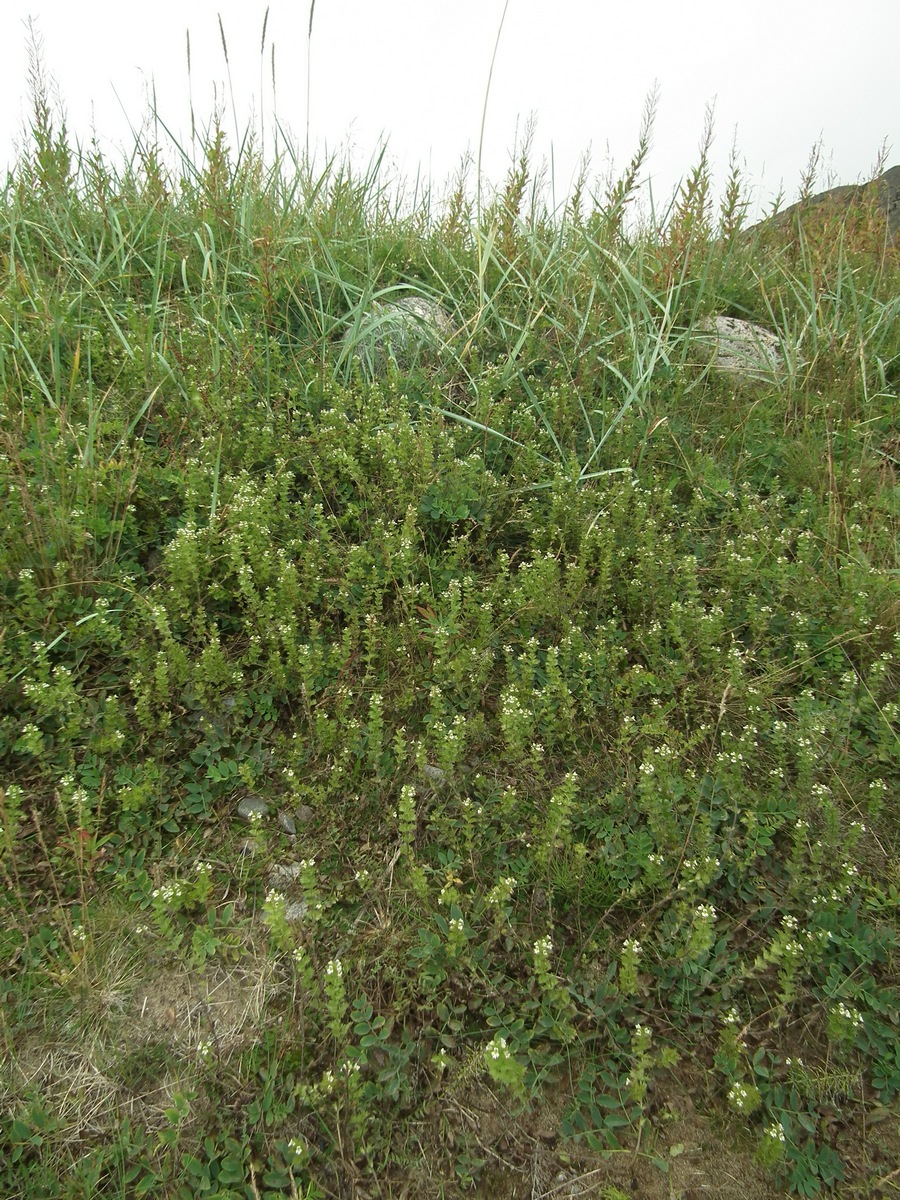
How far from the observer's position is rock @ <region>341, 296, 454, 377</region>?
14.4 feet

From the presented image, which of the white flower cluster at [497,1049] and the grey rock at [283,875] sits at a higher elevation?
the grey rock at [283,875]

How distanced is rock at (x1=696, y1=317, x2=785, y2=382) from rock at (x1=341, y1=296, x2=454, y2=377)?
1720 mm

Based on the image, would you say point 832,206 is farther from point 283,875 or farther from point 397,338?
point 283,875

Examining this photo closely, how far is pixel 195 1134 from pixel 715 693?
2.29 m

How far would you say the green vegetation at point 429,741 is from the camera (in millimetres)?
2045

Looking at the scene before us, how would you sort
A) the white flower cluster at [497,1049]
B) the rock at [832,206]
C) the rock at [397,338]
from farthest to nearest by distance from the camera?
the rock at [832,206]
the rock at [397,338]
the white flower cluster at [497,1049]

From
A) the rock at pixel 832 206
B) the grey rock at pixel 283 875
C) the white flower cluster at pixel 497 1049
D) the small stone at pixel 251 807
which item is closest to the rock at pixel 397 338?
the small stone at pixel 251 807

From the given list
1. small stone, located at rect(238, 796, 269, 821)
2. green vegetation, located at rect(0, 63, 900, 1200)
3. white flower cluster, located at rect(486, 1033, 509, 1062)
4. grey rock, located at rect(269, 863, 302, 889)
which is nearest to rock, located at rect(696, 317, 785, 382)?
green vegetation, located at rect(0, 63, 900, 1200)

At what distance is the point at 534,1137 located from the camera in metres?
2.03

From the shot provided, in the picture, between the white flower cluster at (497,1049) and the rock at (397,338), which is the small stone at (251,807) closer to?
the white flower cluster at (497,1049)

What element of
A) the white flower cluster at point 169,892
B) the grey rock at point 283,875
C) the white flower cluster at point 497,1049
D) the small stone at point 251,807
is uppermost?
the small stone at point 251,807

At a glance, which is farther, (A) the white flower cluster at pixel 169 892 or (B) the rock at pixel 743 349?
(B) the rock at pixel 743 349

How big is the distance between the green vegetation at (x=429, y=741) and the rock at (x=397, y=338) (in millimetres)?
72

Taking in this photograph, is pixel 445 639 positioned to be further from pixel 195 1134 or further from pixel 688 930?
pixel 195 1134
